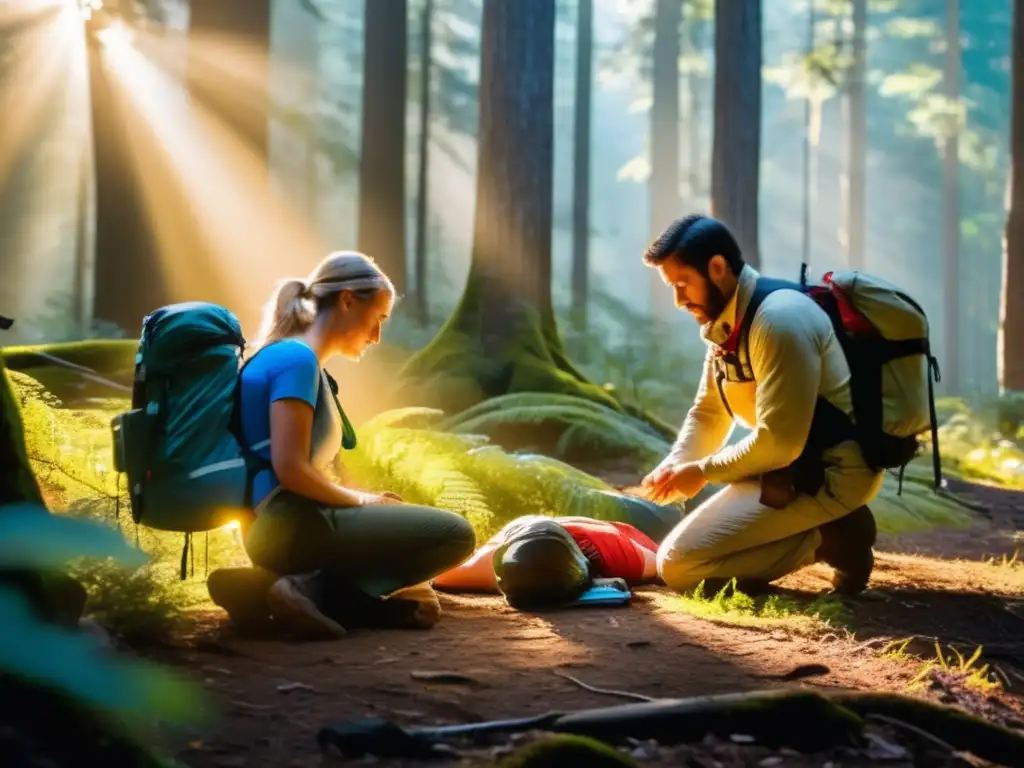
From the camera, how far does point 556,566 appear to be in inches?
180

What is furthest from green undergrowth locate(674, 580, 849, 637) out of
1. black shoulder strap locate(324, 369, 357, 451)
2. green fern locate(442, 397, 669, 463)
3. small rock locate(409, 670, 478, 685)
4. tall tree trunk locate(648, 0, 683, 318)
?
tall tree trunk locate(648, 0, 683, 318)

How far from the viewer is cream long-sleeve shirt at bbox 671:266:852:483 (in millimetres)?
4660

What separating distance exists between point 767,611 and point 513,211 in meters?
6.60

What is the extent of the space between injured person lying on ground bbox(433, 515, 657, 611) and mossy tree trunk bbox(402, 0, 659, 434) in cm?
458

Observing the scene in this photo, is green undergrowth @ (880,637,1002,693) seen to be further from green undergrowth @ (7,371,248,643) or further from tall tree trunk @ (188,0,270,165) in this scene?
tall tree trunk @ (188,0,270,165)

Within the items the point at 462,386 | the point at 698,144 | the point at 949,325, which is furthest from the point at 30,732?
the point at 698,144

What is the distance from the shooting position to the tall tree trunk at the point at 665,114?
33.3 meters

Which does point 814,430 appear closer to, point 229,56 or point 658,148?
point 229,56

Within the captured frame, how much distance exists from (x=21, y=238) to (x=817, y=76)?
25.9m

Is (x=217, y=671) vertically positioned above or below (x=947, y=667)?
above

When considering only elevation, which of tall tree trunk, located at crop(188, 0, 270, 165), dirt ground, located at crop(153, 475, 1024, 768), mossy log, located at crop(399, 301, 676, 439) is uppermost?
tall tree trunk, located at crop(188, 0, 270, 165)

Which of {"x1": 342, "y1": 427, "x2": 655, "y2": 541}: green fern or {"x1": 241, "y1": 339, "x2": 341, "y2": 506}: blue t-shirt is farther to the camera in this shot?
{"x1": 342, "y1": 427, "x2": 655, "y2": 541}: green fern

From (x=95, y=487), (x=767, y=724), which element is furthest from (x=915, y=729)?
(x=95, y=487)

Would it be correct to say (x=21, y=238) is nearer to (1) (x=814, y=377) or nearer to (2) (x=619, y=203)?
(1) (x=814, y=377)
